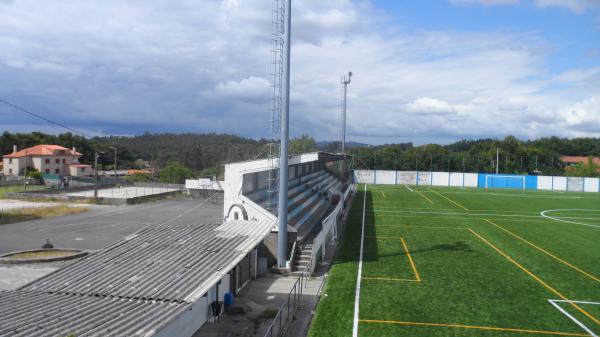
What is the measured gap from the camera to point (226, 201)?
63.9 ft

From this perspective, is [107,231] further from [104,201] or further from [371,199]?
[371,199]

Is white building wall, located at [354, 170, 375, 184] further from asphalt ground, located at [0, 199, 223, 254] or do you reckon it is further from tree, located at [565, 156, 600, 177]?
tree, located at [565, 156, 600, 177]

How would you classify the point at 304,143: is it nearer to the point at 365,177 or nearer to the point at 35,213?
the point at 365,177

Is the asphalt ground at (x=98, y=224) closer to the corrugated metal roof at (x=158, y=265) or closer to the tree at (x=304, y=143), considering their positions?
the corrugated metal roof at (x=158, y=265)

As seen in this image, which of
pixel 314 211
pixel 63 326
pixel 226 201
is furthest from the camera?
pixel 314 211

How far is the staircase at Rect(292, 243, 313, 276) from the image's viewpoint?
17.1m

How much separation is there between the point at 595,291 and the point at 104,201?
1445 inches

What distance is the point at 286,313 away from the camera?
510 inches

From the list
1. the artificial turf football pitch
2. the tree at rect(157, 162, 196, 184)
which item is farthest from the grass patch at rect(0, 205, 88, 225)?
the tree at rect(157, 162, 196, 184)

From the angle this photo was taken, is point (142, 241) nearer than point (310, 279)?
Yes

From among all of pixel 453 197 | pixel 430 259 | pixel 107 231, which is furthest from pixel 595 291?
pixel 453 197

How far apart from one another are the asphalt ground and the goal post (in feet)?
140

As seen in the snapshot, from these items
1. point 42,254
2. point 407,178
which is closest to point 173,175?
point 407,178

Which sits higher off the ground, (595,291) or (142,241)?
(142,241)
